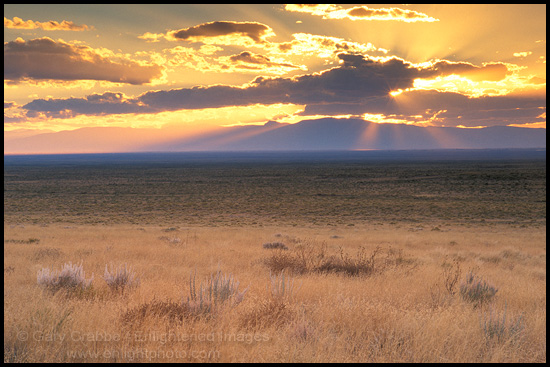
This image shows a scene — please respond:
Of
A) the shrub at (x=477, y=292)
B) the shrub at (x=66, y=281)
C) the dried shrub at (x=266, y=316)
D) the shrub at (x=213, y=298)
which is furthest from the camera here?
the shrub at (x=477, y=292)

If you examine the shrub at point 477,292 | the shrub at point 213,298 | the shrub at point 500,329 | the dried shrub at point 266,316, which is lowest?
the shrub at point 477,292

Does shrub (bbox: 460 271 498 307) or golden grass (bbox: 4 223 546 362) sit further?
shrub (bbox: 460 271 498 307)

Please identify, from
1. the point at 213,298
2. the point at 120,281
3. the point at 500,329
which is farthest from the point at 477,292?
the point at 120,281

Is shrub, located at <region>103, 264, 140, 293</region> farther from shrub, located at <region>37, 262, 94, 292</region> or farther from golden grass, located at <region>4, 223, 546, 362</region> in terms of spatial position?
shrub, located at <region>37, 262, 94, 292</region>

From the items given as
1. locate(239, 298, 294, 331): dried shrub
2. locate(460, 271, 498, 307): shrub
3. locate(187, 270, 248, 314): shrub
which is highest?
locate(187, 270, 248, 314): shrub

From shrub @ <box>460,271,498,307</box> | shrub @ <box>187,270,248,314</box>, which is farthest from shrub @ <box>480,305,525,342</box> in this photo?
shrub @ <box>187,270,248,314</box>

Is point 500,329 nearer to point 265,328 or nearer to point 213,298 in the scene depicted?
point 265,328

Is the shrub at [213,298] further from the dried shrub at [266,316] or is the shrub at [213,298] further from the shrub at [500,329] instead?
the shrub at [500,329]

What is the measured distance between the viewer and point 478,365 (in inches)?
145

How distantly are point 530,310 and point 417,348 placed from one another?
3315 millimetres

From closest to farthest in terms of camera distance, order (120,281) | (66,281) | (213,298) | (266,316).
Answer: (266,316) < (213,298) < (66,281) < (120,281)

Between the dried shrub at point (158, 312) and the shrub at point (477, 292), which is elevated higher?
the dried shrub at point (158, 312)

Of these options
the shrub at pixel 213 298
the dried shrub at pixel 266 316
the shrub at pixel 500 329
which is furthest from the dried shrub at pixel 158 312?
the shrub at pixel 500 329

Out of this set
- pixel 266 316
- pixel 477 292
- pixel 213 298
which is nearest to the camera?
pixel 266 316
